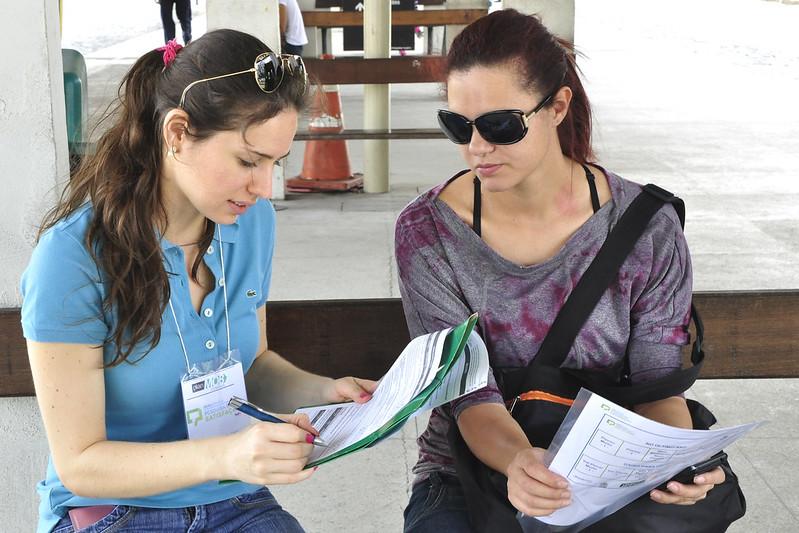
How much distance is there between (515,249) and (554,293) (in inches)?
5.1

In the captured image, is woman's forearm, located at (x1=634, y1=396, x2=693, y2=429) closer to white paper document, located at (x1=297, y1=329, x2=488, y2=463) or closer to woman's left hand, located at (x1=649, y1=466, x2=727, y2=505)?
woman's left hand, located at (x1=649, y1=466, x2=727, y2=505)

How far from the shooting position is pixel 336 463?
12.1 feet

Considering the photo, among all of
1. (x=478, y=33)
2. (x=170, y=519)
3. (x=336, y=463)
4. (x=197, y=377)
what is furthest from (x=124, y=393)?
(x=336, y=463)

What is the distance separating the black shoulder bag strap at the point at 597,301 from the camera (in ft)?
6.59

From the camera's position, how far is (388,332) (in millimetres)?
2402

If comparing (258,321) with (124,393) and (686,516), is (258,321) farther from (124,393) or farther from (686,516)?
(686,516)

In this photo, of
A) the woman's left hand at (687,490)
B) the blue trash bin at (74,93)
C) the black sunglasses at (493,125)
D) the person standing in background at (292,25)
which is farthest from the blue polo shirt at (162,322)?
the person standing in background at (292,25)

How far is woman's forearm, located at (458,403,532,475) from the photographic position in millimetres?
1899

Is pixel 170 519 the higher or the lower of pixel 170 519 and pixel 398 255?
the lower

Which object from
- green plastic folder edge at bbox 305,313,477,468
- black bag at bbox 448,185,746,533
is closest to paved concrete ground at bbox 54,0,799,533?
black bag at bbox 448,185,746,533

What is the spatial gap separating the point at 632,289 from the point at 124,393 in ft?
3.29

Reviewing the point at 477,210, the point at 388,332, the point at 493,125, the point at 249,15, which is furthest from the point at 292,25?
the point at 493,125

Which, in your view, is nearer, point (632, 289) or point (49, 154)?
point (632, 289)

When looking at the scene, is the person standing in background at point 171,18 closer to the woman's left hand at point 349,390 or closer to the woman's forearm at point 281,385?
the woman's forearm at point 281,385
